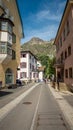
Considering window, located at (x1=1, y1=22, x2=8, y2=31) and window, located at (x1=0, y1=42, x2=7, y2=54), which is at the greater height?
window, located at (x1=1, y1=22, x2=8, y2=31)

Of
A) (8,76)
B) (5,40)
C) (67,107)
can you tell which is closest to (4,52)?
(5,40)

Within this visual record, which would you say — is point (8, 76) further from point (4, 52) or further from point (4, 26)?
point (4, 26)

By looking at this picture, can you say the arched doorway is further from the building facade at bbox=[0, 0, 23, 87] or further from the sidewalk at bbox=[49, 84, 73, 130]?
the sidewalk at bbox=[49, 84, 73, 130]

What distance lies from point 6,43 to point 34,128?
23.9 m

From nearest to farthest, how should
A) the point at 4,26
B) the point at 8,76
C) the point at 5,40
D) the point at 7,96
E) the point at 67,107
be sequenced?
the point at 67,107, the point at 7,96, the point at 5,40, the point at 4,26, the point at 8,76

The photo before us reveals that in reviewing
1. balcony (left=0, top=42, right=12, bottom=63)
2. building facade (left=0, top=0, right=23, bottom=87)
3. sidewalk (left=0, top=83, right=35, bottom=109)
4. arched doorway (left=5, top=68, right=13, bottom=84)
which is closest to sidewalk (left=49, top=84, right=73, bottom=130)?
sidewalk (left=0, top=83, right=35, bottom=109)

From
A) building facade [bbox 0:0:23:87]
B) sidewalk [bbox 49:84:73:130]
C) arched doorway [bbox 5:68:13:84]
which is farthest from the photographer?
arched doorway [bbox 5:68:13:84]

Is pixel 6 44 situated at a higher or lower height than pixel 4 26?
lower

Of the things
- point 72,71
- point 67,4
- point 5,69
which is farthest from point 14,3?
point 72,71

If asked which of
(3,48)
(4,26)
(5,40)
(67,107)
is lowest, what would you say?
(67,107)

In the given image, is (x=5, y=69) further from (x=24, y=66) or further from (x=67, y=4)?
(x=24, y=66)

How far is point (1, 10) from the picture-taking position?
3017cm

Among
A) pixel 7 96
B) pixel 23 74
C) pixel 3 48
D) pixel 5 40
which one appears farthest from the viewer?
pixel 23 74

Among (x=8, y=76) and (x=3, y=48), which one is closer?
(x=3, y=48)
